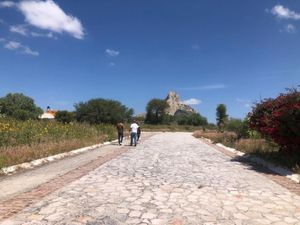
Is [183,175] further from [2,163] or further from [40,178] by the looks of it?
[2,163]

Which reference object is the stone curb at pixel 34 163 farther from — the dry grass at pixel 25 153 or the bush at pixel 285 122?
the bush at pixel 285 122

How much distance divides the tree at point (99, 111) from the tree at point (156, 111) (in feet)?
164

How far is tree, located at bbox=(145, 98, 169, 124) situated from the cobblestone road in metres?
112

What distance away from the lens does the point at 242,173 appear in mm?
14305

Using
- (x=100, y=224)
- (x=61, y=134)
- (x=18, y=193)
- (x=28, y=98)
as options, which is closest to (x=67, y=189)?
(x=18, y=193)

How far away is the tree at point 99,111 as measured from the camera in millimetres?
72500

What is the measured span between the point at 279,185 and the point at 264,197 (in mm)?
2052

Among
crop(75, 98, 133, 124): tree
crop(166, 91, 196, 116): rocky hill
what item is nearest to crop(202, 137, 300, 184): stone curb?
crop(75, 98, 133, 124): tree

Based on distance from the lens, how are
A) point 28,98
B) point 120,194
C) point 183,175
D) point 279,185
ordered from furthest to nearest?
point 28,98
point 183,175
point 279,185
point 120,194

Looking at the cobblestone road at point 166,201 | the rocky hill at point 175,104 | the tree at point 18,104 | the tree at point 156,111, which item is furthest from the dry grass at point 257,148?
the rocky hill at point 175,104

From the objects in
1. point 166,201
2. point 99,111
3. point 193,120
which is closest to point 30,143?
point 166,201

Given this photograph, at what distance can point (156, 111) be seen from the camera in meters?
127

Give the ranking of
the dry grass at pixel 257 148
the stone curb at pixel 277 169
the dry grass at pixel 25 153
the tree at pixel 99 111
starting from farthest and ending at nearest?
1. the tree at pixel 99 111
2. the dry grass at pixel 257 148
3. the dry grass at pixel 25 153
4. the stone curb at pixel 277 169

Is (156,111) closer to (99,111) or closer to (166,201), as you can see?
(99,111)
